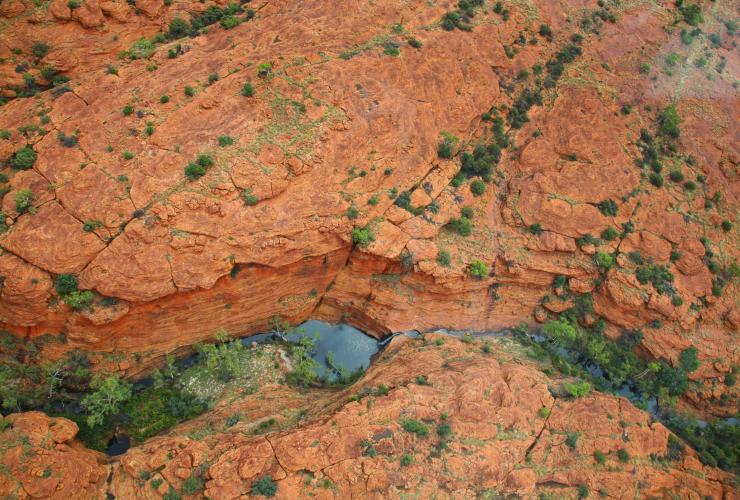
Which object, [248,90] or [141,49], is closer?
[248,90]

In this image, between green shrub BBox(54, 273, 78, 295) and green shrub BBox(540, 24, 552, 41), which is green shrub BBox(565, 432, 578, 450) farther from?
green shrub BBox(540, 24, 552, 41)

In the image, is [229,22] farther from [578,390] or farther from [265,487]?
[578,390]

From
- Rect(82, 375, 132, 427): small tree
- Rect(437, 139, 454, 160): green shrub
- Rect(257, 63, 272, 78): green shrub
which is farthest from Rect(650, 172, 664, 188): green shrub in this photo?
Rect(82, 375, 132, 427): small tree

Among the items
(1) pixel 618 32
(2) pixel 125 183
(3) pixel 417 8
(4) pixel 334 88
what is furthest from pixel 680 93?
(2) pixel 125 183

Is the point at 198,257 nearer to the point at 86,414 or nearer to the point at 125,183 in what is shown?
the point at 125,183

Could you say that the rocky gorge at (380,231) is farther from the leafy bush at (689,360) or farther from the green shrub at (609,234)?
the leafy bush at (689,360)

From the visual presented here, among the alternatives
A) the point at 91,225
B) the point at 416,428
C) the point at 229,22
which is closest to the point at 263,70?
the point at 229,22
